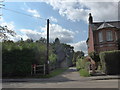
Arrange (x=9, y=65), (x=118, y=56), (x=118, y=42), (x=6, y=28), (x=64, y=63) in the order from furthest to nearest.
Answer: (x=64, y=63) → (x=118, y=42) → (x=6, y=28) → (x=9, y=65) → (x=118, y=56)

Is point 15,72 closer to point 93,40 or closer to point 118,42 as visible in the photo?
point 93,40

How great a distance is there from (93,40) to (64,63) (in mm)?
42429

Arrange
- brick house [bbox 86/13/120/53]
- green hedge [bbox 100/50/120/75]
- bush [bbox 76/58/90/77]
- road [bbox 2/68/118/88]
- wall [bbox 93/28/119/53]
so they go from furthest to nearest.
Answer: brick house [bbox 86/13/120/53]
wall [bbox 93/28/119/53]
bush [bbox 76/58/90/77]
green hedge [bbox 100/50/120/75]
road [bbox 2/68/118/88]

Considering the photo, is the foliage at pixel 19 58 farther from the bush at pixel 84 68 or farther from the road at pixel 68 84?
the bush at pixel 84 68

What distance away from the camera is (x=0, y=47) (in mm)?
23531

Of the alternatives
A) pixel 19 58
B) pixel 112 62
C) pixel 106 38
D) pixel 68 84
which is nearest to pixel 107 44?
pixel 106 38

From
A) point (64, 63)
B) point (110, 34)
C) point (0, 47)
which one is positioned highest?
point (110, 34)

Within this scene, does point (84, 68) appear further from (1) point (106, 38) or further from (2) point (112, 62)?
(2) point (112, 62)

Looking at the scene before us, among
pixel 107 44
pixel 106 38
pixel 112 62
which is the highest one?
pixel 106 38

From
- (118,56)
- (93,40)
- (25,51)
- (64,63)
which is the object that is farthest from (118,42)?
(64,63)

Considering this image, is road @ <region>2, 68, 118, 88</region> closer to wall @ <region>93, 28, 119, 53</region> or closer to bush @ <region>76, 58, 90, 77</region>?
bush @ <region>76, 58, 90, 77</region>

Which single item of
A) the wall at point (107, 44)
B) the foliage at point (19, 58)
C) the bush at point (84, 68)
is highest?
the wall at point (107, 44)

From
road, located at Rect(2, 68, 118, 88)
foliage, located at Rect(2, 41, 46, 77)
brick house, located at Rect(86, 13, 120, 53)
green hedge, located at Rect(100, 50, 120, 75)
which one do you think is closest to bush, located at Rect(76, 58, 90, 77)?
green hedge, located at Rect(100, 50, 120, 75)

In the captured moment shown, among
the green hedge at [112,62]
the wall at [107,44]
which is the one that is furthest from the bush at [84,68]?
the wall at [107,44]
